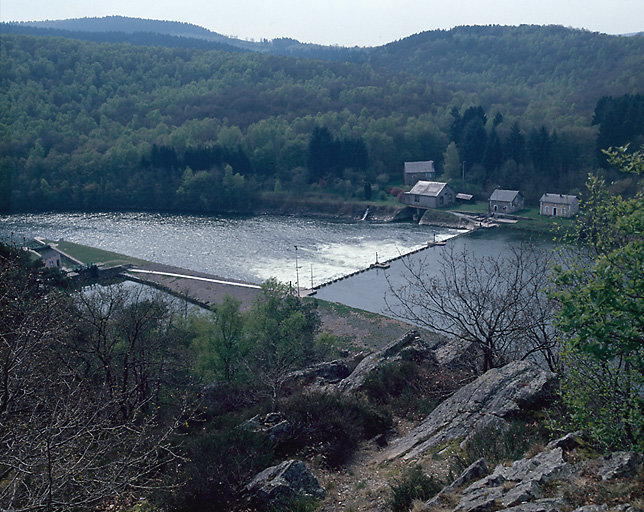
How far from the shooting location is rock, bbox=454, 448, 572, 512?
5.37 meters

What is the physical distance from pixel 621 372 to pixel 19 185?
68783 mm

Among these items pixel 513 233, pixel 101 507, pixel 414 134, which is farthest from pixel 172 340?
pixel 414 134

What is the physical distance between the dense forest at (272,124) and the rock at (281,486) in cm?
4665

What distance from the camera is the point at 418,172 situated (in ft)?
195

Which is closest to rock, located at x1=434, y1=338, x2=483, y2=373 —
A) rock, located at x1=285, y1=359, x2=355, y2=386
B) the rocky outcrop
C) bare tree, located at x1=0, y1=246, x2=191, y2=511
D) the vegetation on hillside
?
rock, located at x1=285, y1=359, x2=355, y2=386

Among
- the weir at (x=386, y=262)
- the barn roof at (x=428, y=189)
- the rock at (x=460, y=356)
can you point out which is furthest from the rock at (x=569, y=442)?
the barn roof at (x=428, y=189)

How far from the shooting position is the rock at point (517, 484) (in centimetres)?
537

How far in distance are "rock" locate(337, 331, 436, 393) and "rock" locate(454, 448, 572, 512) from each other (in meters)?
5.84

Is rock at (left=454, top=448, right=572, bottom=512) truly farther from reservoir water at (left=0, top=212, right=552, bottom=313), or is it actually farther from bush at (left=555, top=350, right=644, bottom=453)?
reservoir water at (left=0, top=212, right=552, bottom=313)

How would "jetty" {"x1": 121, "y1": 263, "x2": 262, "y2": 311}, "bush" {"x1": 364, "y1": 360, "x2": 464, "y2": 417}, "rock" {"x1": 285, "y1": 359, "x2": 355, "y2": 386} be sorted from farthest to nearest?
"jetty" {"x1": 121, "y1": 263, "x2": 262, "y2": 311} → "rock" {"x1": 285, "y1": 359, "x2": 355, "y2": 386} → "bush" {"x1": 364, "y1": 360, "x2": 464, "y2": 417}

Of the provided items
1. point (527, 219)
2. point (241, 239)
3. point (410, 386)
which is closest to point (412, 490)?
point (410, 386)

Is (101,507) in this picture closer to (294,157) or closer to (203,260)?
(203,260)

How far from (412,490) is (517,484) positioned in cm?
151

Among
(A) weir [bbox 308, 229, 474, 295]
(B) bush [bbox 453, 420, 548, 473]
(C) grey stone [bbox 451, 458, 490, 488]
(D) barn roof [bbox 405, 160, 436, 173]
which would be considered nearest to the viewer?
(C) grey stone [bbox 451, 458, 490, 488]
